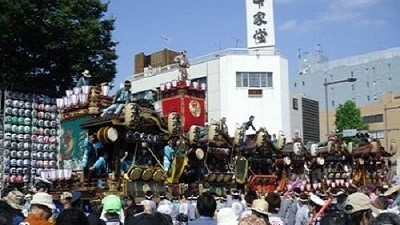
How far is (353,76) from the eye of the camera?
246ft

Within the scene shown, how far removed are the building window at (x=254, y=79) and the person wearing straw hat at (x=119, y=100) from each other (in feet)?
83.3

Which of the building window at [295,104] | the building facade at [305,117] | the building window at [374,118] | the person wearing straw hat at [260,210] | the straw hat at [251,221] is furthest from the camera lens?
the building window at [374,118]

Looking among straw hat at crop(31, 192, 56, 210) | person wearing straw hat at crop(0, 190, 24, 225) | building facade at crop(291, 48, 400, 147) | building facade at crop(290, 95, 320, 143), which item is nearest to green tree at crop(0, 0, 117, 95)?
person wearing straw hat at crop(0, 190, 24, 225)

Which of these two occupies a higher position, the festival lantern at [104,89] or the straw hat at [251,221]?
the festival lantern at [104,89]

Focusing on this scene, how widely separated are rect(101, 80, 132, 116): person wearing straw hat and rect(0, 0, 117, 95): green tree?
19.4 ft

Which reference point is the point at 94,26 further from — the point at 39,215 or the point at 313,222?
the point at 39,215

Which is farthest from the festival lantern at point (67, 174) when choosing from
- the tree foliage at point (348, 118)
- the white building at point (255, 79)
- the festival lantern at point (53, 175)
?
the tree foliage at point (348, 118)

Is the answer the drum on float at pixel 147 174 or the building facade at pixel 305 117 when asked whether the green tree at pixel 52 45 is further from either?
the building facade at pixel 305 117

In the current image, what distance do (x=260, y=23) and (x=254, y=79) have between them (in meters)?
4.17

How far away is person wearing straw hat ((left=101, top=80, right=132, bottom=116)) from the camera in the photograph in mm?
19628

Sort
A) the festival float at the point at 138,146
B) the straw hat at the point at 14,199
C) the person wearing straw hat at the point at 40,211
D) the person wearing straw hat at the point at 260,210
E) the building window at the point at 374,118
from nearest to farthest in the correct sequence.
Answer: the person wearing straw hat at the point at 40,211 < the person wearing straw hat at the point at 260,210 < the straw hat at the point at 14,199 < the festival float at the point at 138,146 < the building window at the point at 374,118

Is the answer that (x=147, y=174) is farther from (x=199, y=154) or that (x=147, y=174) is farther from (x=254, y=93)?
(x=254, y=93)

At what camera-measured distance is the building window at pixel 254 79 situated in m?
45.4

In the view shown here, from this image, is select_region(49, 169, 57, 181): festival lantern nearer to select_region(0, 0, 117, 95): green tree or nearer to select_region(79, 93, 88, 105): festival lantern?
select_region(79, 93, 88, 105): festival lantern
